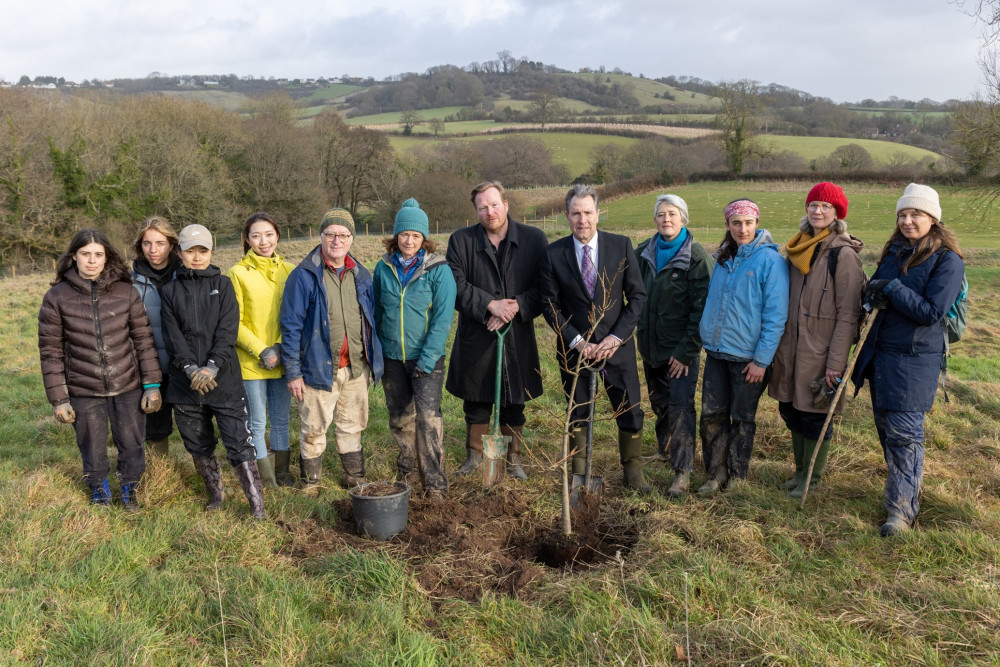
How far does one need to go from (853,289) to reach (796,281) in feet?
1.26

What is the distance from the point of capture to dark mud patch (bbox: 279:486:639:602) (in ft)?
12.8

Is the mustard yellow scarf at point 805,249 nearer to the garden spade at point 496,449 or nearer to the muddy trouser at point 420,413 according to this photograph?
the garden spade at point 496,449

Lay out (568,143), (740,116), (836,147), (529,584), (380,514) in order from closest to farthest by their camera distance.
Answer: (529,584) → (380,514) → (740,116) → (836,147) → (568,143)

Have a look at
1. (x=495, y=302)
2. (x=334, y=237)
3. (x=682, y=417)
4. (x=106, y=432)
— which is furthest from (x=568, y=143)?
(x=106, y=432)

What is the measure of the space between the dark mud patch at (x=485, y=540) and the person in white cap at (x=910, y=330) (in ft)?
5.94

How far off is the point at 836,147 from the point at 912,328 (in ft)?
205

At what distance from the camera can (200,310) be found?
15.6 feet

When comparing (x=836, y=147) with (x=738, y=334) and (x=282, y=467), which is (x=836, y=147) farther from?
(x=282, y=467)

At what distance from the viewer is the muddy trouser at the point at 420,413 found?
511 cm

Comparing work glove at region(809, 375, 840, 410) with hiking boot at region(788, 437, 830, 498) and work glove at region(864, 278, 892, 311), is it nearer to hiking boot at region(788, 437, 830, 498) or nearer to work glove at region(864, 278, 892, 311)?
hiking boot at region(788, 437, 830, 498)

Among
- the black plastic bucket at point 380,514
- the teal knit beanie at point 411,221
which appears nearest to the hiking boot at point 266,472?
the black plastic bucket at point 380,514

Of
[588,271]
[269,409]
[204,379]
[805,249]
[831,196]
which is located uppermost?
[831,196]

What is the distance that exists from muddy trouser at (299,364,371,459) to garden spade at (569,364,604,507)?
1786 mm

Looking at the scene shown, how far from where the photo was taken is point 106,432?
4.78 meters
